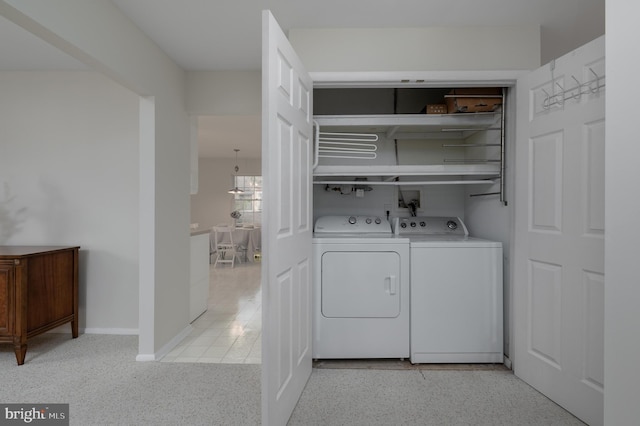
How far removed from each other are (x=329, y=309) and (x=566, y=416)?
59.0 inches

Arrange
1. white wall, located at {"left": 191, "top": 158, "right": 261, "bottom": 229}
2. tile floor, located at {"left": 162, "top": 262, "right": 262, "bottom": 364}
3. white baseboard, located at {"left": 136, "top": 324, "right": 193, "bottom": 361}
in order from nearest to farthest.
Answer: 1. white baseboard, located at {"left": 136, "top": 324, "right": 193, "bottom": 361}
2. tile floor, located at {"left": 162, "top": 262, "right": 262, "bottom": 364}
3. white wall, located at {"left": 191, "top": 158, "right": 261, "bottom": 229}

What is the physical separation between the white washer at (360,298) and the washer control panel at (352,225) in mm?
383

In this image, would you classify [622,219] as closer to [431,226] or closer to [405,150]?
[431,226]

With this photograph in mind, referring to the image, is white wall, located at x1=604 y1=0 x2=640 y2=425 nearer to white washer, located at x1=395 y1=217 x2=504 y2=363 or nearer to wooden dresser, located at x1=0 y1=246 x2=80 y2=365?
white washer, located at x1=395 y1=217 x2=504 y2=363

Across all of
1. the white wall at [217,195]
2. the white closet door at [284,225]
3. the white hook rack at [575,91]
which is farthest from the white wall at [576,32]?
the white wall at [217,195]

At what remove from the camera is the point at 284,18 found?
2434 mm

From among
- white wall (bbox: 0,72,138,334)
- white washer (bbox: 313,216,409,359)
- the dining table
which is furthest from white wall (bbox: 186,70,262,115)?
the dining table

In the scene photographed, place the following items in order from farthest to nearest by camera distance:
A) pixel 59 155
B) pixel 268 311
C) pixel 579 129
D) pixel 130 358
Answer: pixel 59 155 → pixel 130 358 → pixel 579 129 → pixel 268 311

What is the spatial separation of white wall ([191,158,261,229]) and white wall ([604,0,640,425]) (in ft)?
28.9

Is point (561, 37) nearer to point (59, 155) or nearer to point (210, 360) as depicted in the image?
point (210, 360)

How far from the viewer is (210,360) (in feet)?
9.11

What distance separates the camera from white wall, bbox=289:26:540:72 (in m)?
2.54

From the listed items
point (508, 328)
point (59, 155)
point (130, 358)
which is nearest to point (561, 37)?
point (508, 328)

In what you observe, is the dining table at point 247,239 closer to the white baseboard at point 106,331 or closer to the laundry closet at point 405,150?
the white baseboard at point 106,331
